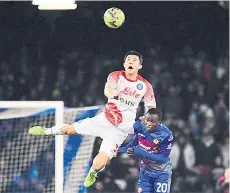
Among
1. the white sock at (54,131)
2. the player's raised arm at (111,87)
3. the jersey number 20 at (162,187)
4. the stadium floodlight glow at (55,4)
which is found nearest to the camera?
the player's raised arm at (111,87)

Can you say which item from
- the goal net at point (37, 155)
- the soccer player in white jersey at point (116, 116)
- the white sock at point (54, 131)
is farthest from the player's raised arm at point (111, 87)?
the goal net at point (37, 155)

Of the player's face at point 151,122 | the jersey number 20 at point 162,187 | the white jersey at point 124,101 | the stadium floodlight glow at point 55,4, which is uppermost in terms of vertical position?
the stadium floodlight glow at point 55,4

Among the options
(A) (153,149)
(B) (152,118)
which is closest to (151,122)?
(B) (152,118)

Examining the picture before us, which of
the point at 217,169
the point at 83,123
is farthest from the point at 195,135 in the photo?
the point at 83,123

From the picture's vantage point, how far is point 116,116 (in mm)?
10500

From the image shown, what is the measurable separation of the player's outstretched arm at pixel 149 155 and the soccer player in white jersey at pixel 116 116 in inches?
11.2

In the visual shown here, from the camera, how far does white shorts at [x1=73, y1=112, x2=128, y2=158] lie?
1058 centimetres

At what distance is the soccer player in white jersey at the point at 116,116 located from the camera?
10453 millimetres

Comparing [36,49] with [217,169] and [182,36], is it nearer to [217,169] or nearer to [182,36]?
[182,36]

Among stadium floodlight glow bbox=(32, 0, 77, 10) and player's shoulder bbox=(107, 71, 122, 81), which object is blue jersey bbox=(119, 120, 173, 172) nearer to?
player's shoulder bbox=(107, 71, 122, 81)

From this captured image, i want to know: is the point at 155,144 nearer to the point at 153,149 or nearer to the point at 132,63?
the point at 153,149

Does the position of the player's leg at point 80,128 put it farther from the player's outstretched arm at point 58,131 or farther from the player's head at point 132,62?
the player's head at point 132,62

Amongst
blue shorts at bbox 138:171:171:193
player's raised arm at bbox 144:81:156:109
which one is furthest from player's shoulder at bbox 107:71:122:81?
blue shorts at bbox 138:171:171:193

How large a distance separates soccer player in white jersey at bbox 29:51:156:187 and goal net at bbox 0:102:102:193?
2.92 feet
